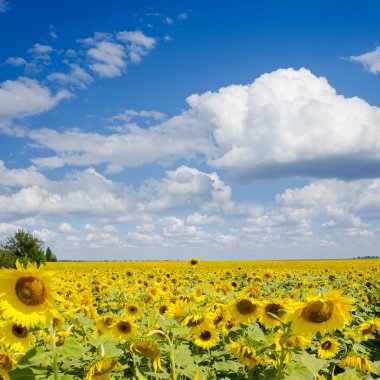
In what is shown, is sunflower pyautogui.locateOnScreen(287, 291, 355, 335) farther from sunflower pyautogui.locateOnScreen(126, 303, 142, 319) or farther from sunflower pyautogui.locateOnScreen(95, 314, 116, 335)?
sunflower pyautogui.locateOnScreen(126, 303, 142, 319)

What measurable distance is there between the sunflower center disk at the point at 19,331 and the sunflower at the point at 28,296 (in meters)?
0.67

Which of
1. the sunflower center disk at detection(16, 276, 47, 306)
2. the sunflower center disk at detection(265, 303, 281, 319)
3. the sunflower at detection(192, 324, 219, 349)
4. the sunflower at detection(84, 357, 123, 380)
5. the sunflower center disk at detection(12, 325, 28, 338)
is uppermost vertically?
the sunflower center disk at detection(16, 276, 47, 306)

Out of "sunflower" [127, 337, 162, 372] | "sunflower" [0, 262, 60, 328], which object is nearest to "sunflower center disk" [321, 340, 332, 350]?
"sunflower" [127, 337, 162, 372]

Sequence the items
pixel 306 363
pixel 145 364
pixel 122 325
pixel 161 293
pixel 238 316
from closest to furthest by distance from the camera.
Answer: pixel 306 363 → pixel 145 364 → pixel 122 325 → pixel 238 316 → pixel 161 293

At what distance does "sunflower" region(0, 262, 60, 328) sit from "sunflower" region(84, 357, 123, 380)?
43cm

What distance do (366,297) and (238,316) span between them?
8.16m

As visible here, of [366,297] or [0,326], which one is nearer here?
[0,326]

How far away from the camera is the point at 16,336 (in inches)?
140

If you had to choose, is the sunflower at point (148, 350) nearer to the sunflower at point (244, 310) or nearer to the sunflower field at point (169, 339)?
the sunflower field at point (169, 339)

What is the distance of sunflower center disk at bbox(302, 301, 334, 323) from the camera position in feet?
10.4

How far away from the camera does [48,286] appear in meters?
2.85

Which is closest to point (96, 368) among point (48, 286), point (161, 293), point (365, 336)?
point (48, 286)

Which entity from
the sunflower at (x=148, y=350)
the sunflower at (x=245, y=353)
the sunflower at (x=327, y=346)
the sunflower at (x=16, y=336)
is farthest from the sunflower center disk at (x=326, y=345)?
the sunflower at (x=16, y=336)

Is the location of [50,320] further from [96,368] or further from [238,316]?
[238,316]
